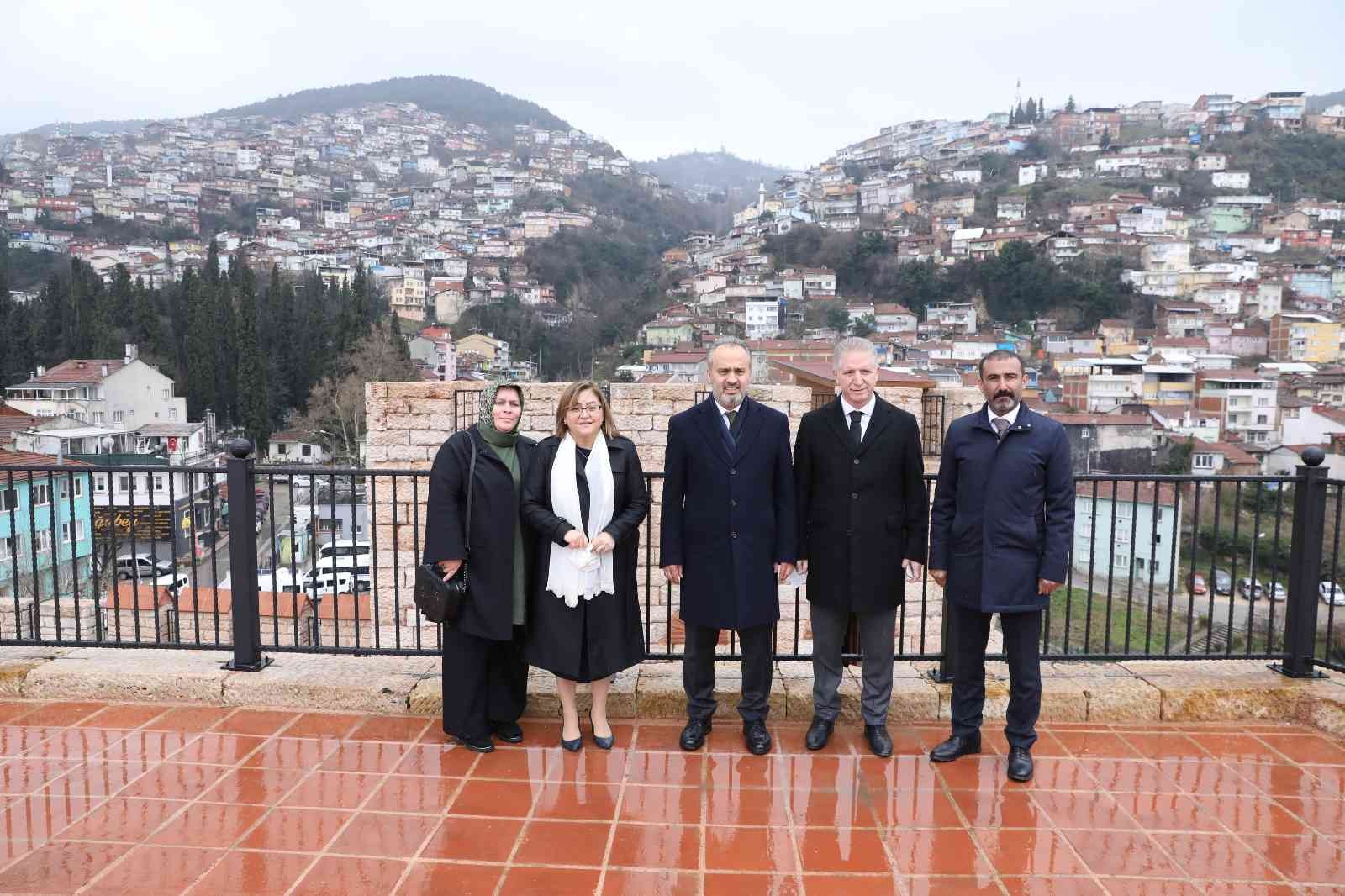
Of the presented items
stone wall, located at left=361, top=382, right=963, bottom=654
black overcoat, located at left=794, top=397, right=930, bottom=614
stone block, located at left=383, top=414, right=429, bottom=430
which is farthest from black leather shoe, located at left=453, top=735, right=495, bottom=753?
stone block, located at left=383, top=414, right=429, bottom=430

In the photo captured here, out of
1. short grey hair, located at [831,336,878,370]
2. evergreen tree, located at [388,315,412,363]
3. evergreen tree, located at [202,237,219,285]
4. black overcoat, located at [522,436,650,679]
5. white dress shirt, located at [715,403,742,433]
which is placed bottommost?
black overcoat, located at [522,436,650,679]

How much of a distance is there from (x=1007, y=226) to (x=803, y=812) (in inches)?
4258

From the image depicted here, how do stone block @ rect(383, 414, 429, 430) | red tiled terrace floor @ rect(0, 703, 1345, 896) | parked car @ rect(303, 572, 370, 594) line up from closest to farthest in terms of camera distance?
red tiled terrace floor @ rect(0, 703, 1345, 896) < parked car @ rect(303, 572, 370, 594) < stone block @ rect(383, 414, 429, 430)

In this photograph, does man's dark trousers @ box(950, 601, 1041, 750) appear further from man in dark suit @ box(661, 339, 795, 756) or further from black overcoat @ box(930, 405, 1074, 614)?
man in dark suit @ box(661, 339, 795, 756)

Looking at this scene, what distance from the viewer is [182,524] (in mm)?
40438

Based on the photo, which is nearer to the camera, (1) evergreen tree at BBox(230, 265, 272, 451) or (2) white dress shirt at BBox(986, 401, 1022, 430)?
(2) white dress shirt at BBox(986, 401, 1022, 430)

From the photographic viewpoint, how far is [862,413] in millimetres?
3455

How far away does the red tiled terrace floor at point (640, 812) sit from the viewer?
104 inches

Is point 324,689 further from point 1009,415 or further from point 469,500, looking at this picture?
point 1009,415

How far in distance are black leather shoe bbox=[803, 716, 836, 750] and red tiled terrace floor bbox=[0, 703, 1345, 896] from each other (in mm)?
71

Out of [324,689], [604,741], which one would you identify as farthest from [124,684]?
[604,741]

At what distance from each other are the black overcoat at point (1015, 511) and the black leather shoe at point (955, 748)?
58 cm

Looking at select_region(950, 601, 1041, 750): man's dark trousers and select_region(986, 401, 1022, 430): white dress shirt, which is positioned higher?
select_region(986, 401, 1022, 430): white dress shirt

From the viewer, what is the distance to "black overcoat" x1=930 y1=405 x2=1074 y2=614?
322 cm
